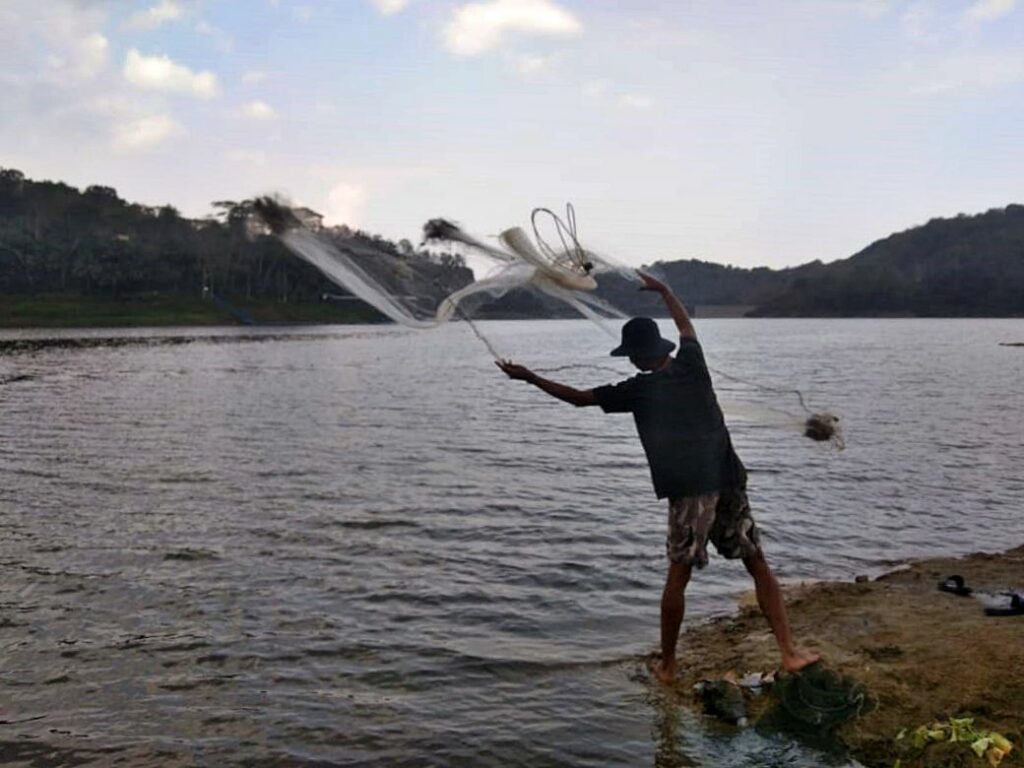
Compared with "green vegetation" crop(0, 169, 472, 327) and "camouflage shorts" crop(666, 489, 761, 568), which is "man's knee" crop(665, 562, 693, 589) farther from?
"green vegetation" crop(0, 169, 472, 327)

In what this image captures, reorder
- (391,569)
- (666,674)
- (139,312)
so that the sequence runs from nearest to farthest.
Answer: (666,674) → (391,569) → (139,312)

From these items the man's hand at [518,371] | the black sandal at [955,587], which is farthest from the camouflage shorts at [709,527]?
the black sandal at [955,587]

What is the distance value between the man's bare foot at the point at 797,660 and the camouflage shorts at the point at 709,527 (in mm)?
818

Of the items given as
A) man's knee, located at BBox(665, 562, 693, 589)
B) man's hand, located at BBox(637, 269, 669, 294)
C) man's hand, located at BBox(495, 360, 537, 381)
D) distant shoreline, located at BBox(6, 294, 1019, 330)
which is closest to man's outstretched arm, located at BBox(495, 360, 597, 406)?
man's hand, located at BBox(495, 360, 537, 381)

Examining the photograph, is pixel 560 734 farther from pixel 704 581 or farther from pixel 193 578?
pixel 193 578

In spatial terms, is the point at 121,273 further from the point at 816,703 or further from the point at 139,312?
the point at 816,703

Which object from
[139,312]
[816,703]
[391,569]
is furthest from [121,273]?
[816,703]

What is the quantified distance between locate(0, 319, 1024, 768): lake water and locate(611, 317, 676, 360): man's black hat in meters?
1.91

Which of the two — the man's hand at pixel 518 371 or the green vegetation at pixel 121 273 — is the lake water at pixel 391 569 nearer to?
the man's hand at pixel 518 371

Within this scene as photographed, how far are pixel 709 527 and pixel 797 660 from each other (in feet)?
3.87

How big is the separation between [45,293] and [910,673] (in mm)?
128237

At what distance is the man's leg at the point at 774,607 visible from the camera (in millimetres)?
6109

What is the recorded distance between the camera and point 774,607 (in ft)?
20.2

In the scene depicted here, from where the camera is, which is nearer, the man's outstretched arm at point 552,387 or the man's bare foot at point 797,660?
the man's outstretched arm at point 552,387
